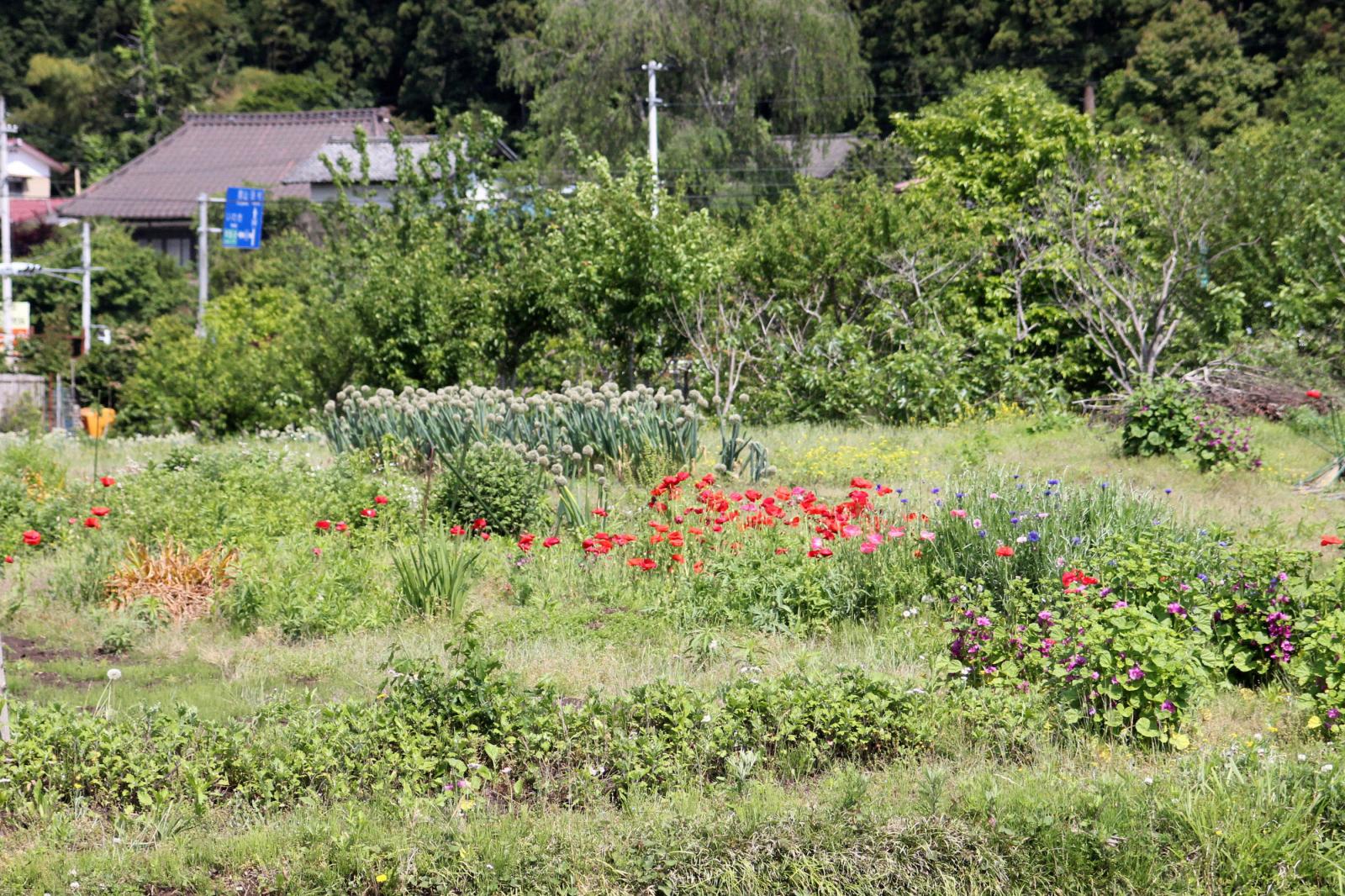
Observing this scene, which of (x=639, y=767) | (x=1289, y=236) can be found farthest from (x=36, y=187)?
(x=639, y=767)

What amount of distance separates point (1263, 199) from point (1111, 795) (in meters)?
13.0

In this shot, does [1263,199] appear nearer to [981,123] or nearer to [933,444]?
[981,123]

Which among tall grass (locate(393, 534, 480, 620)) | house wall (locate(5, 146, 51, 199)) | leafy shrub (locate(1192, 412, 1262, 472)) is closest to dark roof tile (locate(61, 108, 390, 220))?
house wall (locate(5, 146, 51, 199))

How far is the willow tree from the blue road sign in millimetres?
8428

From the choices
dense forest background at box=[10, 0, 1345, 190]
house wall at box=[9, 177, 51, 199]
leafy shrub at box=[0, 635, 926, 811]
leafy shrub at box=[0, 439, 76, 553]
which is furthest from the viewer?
house wall at box=[9, 177, 51, 199]

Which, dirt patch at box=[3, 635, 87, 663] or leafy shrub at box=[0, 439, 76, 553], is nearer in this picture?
dirt patch at box=[3, 635, 87, 663]

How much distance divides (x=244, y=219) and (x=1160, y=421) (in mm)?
28111

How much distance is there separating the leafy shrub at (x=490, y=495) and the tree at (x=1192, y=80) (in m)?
27.8

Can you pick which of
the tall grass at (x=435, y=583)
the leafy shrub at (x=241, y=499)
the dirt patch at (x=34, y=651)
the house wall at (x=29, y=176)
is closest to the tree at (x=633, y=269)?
the leafy shrub at (x=241, y=499)

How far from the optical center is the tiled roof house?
51.7 meters

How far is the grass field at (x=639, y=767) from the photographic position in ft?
11.8

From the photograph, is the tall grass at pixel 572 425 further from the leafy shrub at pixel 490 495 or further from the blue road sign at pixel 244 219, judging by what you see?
the blue road sign at pixel 244 219

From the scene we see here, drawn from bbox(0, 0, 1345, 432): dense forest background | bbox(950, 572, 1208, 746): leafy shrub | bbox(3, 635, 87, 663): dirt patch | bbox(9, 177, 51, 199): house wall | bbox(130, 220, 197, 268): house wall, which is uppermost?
bbox(9, 177, 51, 199): house wall

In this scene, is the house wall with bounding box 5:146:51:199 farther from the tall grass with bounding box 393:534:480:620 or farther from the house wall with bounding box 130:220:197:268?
the tall grass with bounding box 393:534:480:620
